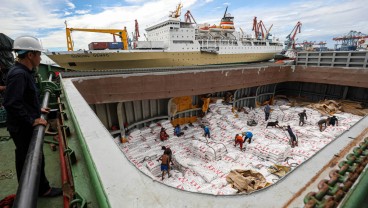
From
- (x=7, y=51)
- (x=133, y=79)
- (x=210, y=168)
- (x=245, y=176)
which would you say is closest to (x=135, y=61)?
(x=133, y=79)

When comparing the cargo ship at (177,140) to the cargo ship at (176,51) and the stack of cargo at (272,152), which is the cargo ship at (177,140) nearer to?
the stack of cargo at (272,152)

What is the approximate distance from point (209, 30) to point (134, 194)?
84.6 feet

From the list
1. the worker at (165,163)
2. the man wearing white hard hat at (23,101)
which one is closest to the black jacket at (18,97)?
the man wearing white hard hat at (23,101)

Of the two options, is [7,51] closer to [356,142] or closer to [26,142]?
[26,142]

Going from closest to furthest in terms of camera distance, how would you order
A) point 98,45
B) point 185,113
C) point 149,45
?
point 185,113 < point 149,45 < point 98,45

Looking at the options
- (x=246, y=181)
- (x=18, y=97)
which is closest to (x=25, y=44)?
(x=18, y=97)

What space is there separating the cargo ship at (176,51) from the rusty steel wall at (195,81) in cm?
599

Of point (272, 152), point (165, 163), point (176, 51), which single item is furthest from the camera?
point (176, 51)

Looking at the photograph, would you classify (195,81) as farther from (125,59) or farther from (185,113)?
(125,59)

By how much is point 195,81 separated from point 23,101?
990 centimetres

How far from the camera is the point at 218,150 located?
842 centimetres

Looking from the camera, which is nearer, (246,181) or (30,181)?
(30,181)

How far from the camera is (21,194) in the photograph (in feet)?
3.18

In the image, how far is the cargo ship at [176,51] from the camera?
14277 millimetres
